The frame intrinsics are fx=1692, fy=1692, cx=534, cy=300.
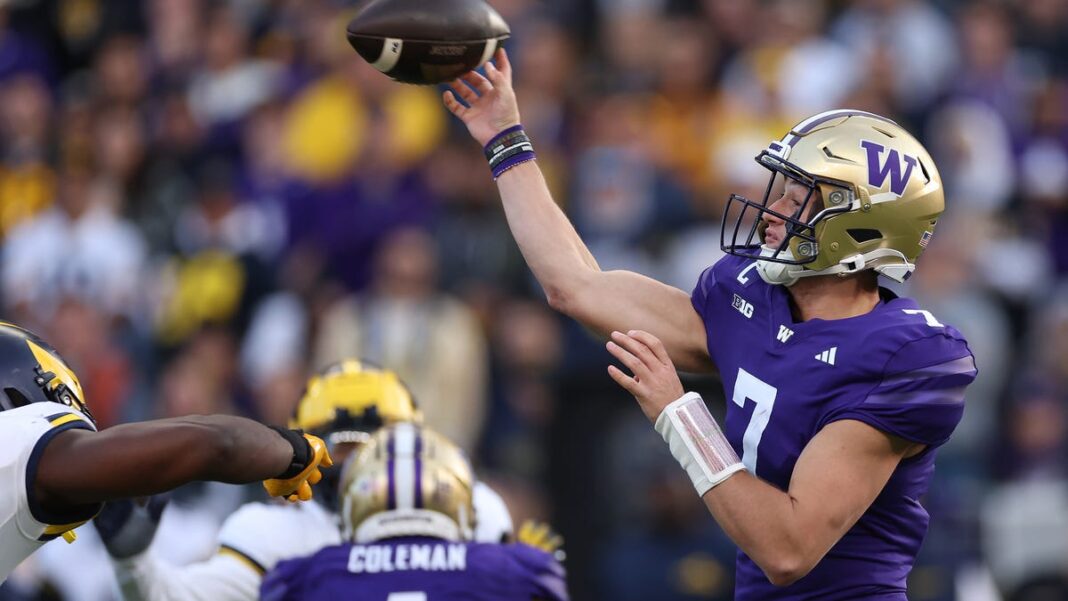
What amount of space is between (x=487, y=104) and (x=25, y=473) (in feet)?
5.57

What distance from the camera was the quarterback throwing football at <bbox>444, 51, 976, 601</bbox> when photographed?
3.73 meters

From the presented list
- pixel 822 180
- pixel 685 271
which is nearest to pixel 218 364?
pixel 685 271

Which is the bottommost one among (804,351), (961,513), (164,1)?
(961,513)

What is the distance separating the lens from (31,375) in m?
3.71

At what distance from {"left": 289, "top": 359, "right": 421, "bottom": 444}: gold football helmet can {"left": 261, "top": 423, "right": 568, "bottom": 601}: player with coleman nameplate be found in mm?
482

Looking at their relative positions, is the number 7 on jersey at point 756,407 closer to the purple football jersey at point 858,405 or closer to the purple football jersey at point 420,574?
A: the purple football jersey at point 858,405

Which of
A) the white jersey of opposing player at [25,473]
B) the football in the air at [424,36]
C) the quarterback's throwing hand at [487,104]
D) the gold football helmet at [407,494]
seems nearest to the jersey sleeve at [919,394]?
the gold football helmet at [407,494]

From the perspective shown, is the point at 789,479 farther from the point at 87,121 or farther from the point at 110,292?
Result: the point at 87,121

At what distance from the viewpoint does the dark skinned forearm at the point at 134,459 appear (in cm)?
345

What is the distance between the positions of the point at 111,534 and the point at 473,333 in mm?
4197

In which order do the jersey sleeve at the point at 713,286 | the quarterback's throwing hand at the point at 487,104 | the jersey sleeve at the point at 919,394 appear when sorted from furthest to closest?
1. the quarterback's throwing hand at the point at 487,104
2. the jersey sleeve at the point at 713,286
3. the jersey sleeve at the point at 919,394

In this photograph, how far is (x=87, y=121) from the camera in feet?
37.1

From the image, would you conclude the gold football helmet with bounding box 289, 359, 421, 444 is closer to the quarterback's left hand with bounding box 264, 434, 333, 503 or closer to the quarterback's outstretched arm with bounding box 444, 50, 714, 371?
the quarterback's outstretched arm with bounding box 444, 50, 714, 371

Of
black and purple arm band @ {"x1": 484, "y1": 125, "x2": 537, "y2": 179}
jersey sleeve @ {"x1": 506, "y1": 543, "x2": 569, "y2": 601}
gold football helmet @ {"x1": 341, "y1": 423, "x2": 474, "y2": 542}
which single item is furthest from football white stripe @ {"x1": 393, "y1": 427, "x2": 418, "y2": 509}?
black and purple arm band @ {"x1": 484, "y1": 125, "x2": 537, "y2": 179}
